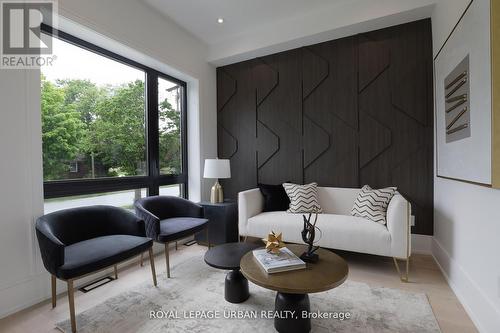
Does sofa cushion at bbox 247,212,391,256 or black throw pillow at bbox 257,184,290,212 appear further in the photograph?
black throw pillow at bbox 257,184,290,212

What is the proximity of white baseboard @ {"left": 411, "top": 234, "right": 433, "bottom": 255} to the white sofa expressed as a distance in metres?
0.70

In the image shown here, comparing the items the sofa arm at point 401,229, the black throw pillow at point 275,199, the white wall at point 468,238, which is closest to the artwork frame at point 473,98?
the white wall at point 468,238

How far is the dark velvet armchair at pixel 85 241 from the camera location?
1596 mm

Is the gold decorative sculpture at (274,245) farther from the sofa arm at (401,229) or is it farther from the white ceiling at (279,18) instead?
the white ceiling at (279,18)

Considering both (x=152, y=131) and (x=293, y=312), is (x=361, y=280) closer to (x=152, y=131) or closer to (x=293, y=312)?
(x=293, y=312)

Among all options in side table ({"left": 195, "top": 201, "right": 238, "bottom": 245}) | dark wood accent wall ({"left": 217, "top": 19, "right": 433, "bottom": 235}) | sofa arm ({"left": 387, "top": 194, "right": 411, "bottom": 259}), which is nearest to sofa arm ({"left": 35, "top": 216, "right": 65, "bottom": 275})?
side table ({"left": 195, "top": 201, "right": 238, "bottom": 245})

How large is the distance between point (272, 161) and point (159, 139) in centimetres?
164

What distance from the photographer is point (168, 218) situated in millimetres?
2945

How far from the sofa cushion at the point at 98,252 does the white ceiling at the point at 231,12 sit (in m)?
2.64

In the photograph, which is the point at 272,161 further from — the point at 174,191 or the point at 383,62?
the point at 383,62

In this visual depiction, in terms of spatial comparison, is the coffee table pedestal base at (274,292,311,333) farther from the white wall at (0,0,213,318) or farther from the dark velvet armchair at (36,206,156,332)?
the white wall at (0,0,213,318)

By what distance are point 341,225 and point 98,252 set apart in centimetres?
218

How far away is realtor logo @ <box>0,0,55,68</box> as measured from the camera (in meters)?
1.86

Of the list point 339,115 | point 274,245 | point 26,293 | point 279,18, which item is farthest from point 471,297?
point 279,18
